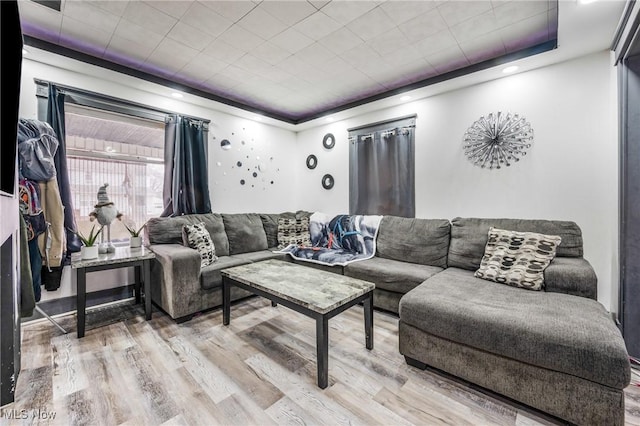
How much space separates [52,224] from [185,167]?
4.43 ft

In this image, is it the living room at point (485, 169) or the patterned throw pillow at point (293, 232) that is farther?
the patterned throw pillow at point (293, 232)

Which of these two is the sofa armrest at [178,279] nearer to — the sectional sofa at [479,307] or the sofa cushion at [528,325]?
the sectional sofa at [479,307]

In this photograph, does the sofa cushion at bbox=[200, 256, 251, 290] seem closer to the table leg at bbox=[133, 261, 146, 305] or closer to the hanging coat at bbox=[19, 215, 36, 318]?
the table leg at bbox=[133, 261, 146, 305]

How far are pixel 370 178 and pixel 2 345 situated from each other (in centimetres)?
347

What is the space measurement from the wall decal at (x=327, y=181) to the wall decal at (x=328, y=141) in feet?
1.49

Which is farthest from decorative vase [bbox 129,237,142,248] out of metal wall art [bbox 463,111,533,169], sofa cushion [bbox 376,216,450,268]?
metal wall art [bbox 463,111,533,169]

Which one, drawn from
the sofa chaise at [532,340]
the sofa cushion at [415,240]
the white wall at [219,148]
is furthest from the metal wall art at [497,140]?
the white wall at [219,148]

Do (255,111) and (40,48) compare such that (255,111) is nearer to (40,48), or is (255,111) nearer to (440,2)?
(40,48)

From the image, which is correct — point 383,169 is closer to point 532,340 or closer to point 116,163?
point 532,340

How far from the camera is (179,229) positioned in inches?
119

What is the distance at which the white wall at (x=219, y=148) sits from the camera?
249 centimetres

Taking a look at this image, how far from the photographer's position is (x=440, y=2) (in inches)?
76.0

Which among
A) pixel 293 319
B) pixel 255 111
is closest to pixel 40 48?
pixel 255 111

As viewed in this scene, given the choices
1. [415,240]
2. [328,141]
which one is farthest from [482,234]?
[328,141]
